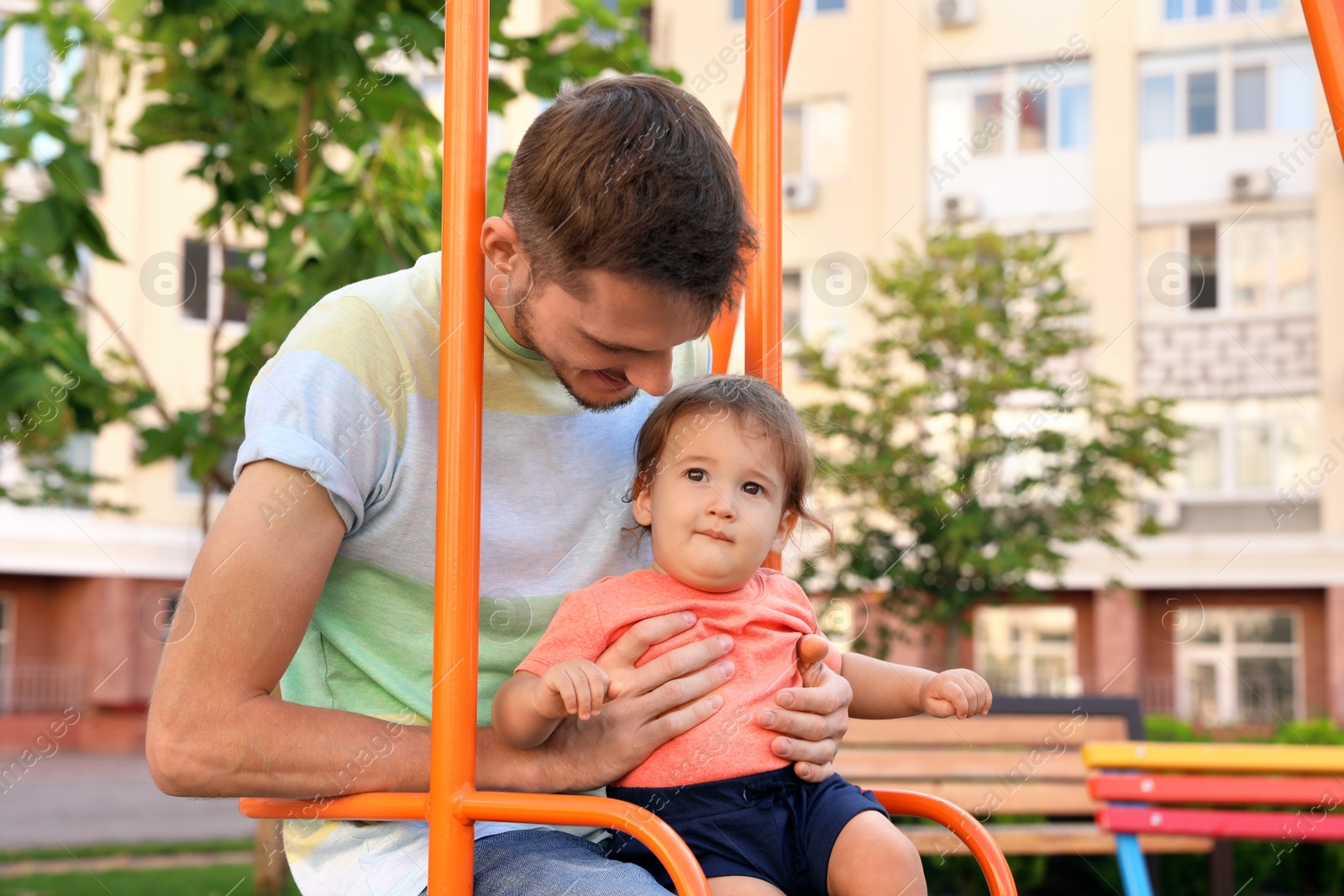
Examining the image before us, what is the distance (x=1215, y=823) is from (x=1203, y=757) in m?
0.88

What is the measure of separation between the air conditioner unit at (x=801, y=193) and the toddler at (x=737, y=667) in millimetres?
17212

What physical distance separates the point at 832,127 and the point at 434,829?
18553mm

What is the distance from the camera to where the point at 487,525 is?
72.3 inches

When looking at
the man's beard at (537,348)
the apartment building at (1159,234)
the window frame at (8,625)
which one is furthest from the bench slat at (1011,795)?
the window frame at (8,625)

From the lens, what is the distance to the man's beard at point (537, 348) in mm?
1800

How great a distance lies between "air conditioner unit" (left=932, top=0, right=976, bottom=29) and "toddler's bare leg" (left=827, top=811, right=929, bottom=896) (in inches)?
725

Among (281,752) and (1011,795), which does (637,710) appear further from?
(1011,795)

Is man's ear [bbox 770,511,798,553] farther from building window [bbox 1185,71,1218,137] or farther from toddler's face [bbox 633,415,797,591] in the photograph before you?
building window [bbox 1185,71,1218,137]

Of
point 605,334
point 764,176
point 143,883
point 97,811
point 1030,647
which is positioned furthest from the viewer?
point 1030,647

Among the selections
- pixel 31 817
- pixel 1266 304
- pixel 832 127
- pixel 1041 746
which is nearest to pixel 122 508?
pixel 31 817

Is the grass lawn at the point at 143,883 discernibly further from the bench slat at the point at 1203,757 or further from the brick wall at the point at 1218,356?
the brick wall at the point at 1218,356

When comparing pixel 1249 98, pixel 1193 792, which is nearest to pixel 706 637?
pixel 1193 792

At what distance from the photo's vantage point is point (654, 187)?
1.62 metres

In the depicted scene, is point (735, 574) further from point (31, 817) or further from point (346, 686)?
point (31, 817)
